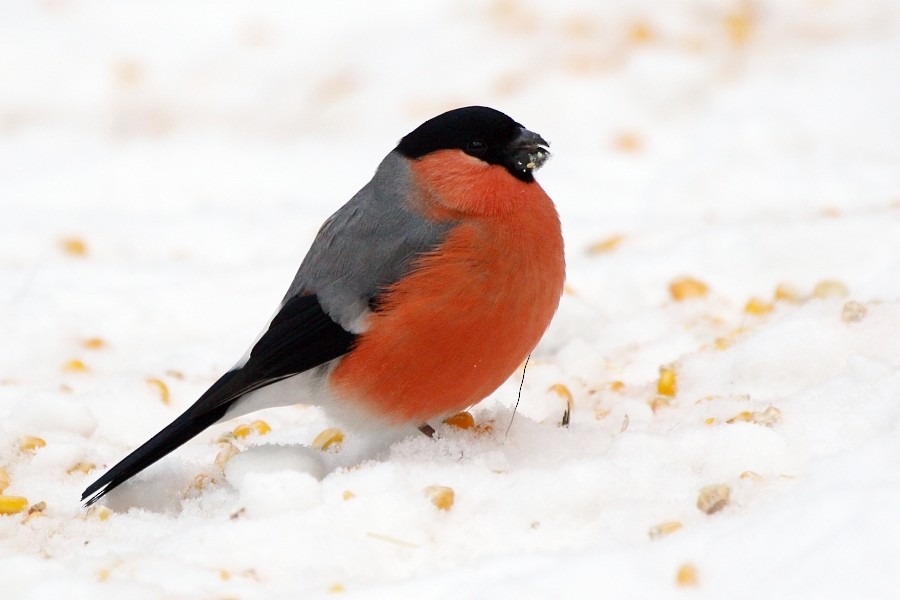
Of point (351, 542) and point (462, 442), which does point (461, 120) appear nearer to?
point (462, 442)

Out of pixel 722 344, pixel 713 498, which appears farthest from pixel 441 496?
pixel 722 344

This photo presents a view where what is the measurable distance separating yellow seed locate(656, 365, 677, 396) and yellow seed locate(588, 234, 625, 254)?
1.60m

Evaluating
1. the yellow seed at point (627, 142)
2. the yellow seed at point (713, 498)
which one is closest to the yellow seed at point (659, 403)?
the yellow seed at point (713, 498)

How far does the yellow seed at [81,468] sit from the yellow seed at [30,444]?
144 mm

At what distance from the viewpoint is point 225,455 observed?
3621 millimetres

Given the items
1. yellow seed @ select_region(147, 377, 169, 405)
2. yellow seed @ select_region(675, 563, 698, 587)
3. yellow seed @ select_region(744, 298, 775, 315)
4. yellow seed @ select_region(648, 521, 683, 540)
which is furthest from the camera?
yellow seed @ select_region(744, 298, 775, 315)

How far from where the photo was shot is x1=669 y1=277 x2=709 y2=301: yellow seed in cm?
499

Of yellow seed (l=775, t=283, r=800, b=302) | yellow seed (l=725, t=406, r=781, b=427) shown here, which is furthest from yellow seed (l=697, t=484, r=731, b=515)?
yellow seed (l=775, t=283, r=800, b=302)

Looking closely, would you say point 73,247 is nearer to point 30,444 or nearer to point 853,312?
point 30,444

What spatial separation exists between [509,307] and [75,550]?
4.30ft

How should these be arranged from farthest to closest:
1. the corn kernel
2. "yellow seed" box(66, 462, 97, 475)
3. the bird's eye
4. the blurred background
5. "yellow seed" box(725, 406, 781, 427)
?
the blurred background
the corn kernel
"yellow seed" box(66, 462, 97, 475)
the bird's eye
"yellow seed" box(725, 406, 781, 427)

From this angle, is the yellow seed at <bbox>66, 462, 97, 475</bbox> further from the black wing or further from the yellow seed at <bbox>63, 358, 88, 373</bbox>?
the yellow seed at <bbox>63, 358, 88, 373</bbox>

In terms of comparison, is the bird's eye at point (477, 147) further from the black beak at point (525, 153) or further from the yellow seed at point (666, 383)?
the yellow seed at point (666, 383)

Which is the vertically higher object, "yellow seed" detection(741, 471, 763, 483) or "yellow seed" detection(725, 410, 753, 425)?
"yellow seed" detection(741, 471, 763, 483)
